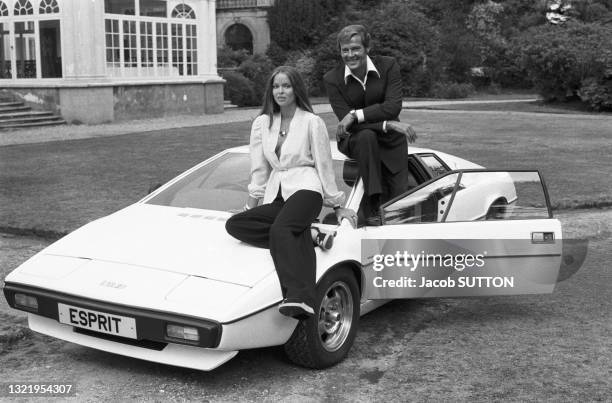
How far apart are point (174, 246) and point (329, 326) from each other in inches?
39.5

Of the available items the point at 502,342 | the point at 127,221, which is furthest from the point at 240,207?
the point at 502,342

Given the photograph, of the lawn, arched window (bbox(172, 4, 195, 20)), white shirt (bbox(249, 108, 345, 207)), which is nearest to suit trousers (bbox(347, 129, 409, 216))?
white shirt (bbox(249, 108, 345, 207))

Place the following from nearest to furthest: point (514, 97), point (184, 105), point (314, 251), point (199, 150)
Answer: point (314, 251) → point (199, 150) → point (184, 105) → point (514, 97)

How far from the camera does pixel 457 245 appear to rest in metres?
4.95

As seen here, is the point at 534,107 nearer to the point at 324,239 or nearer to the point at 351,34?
the point at 351,34

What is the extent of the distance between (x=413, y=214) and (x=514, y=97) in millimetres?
32980

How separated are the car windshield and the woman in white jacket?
1.14 ft

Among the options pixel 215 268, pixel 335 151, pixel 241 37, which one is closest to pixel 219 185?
pixel 335 151

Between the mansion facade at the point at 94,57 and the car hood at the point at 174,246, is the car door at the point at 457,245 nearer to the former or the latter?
the car hood at the point at 174,246

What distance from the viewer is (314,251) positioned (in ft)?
14.2

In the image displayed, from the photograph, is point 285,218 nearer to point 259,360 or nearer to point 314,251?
point 314,251

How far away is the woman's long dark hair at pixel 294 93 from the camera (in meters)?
4.68

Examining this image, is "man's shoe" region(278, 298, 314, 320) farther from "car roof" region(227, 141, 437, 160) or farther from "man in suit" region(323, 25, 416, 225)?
"car roof" region(227, 141, 437, 160)

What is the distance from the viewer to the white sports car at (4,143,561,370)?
3.97m
